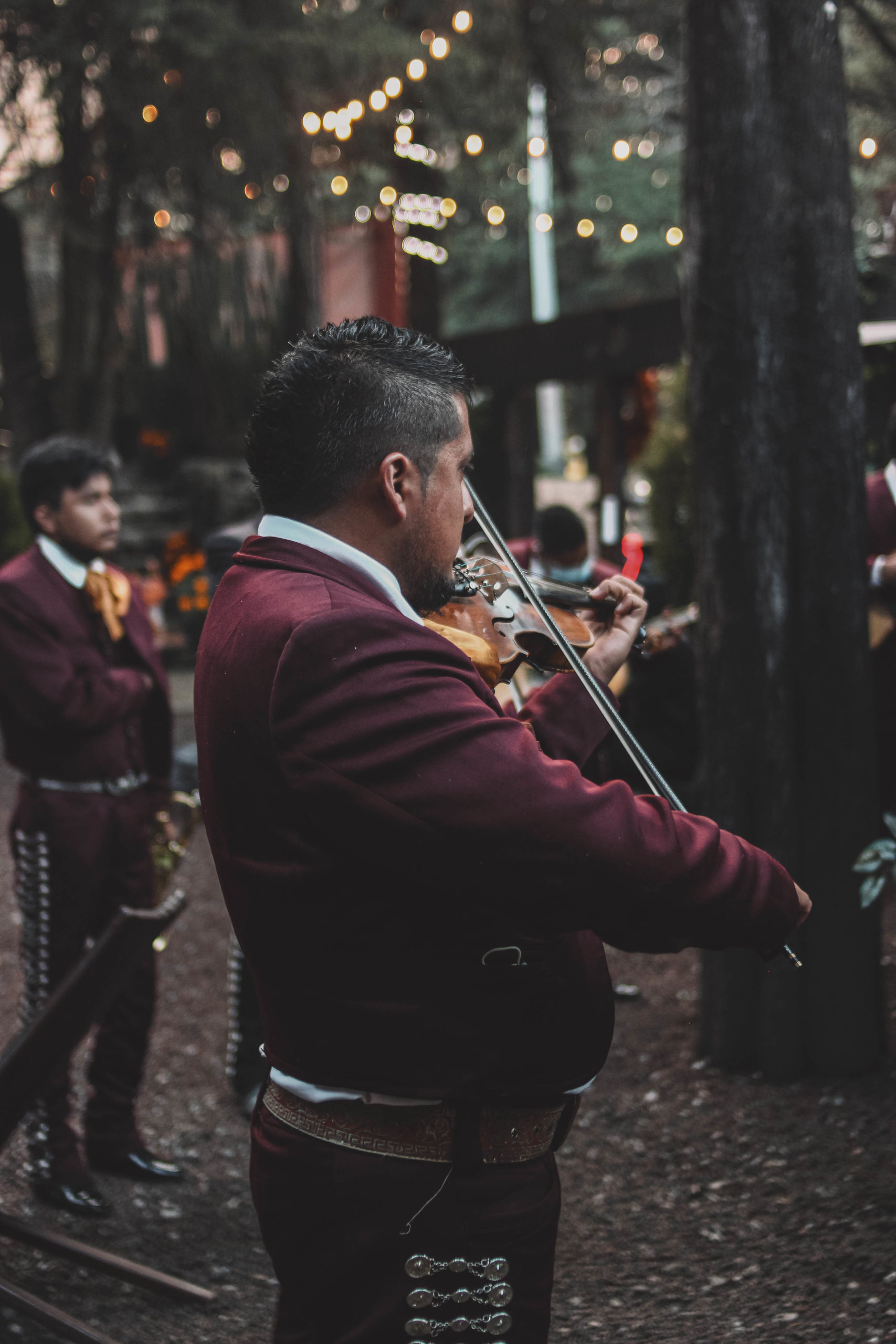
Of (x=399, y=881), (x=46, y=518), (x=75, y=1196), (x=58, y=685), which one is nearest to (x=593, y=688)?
(x=399, y=881)

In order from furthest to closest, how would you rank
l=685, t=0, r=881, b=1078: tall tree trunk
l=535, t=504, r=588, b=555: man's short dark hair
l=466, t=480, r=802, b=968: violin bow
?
l=535, t=504, r=588, b=555: man's short dark hair
l=685, t=0, r=881, b=1078: tall tree trunk
l=466, t=480, r=802, b=968: violin bow

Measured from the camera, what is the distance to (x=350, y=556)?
1634 mm

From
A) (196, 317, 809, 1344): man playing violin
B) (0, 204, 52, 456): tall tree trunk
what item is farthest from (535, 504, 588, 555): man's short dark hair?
(0, 204, 52, 456): tall tree trunk

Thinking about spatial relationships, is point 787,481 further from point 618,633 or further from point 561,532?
point 618,633

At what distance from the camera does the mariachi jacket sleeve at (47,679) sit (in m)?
3.70

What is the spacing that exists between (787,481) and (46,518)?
7.59 ft

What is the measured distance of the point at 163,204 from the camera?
11.2 metres

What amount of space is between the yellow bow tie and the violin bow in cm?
221

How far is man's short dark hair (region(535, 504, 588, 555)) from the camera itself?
5965mm

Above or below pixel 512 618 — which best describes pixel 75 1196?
below

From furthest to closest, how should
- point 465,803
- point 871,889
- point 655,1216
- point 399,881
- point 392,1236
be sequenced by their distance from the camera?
point 655,1216 → point 871,889 → point 392,1236 → point 399,881 → point 465,803

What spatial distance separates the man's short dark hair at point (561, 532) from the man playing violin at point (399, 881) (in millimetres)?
4229

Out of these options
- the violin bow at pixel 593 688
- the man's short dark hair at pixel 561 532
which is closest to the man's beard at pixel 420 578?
the violin bow at pixel 593 688

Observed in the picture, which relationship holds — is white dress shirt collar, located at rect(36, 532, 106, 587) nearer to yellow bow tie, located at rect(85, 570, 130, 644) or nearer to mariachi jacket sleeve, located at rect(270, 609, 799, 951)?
yellow bow tie, located at rect(85, 570, 130, 644)
